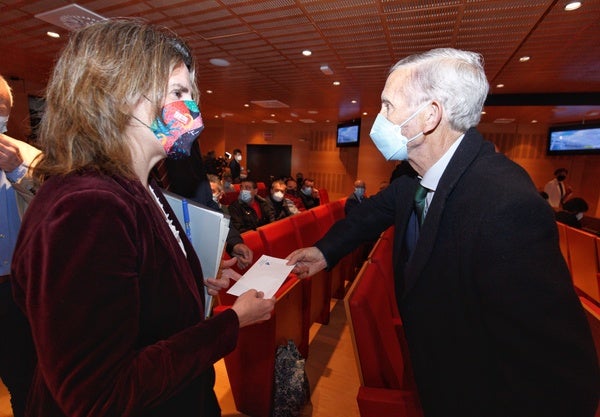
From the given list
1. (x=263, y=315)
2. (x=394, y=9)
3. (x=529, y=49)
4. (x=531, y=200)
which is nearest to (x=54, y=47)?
(x=394, y=9)

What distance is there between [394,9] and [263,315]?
364 cm

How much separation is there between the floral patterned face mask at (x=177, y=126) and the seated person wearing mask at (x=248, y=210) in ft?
10.1

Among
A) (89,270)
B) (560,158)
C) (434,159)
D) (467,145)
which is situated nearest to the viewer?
(89,270)

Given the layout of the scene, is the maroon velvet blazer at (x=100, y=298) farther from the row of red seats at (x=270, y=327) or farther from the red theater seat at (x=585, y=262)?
the red theater seat at (x=585, y=262)

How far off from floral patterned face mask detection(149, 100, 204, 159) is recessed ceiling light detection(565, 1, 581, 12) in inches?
165

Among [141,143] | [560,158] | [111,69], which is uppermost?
[560,158]

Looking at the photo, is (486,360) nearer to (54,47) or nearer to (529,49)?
(529,49)

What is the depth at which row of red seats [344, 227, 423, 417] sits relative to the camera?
1.06 meters

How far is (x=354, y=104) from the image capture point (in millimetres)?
8250

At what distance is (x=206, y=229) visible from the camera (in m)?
1.02

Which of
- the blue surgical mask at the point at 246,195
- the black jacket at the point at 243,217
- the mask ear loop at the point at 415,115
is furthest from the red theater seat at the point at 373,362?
the blue surgical mask at the point at 246,195

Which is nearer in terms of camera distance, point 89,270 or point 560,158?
point 89,270

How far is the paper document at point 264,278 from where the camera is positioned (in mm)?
1055

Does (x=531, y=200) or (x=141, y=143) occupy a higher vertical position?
(x=141, y=143)
